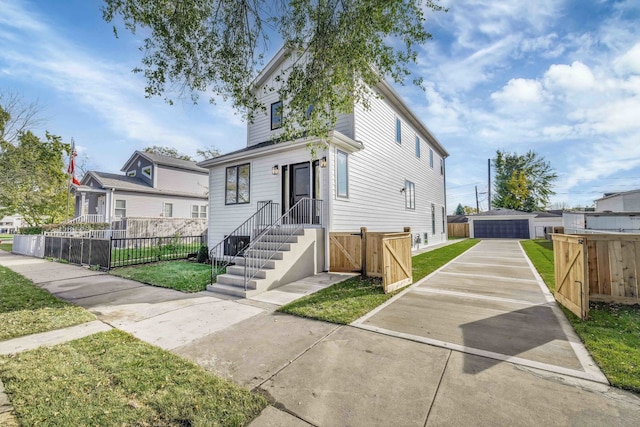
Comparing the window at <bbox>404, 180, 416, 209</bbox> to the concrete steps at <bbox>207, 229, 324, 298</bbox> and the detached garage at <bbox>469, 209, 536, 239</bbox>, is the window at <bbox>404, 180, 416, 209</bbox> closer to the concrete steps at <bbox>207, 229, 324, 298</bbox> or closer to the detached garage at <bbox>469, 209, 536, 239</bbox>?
the concrete steps at <bbox>207, 229, 324, 298</bbox>

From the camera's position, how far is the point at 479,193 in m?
45.3

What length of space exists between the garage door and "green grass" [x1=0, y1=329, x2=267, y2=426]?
30587mm

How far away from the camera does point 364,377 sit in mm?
Result: 2654

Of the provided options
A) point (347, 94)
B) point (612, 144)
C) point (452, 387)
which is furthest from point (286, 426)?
point (612, 144)

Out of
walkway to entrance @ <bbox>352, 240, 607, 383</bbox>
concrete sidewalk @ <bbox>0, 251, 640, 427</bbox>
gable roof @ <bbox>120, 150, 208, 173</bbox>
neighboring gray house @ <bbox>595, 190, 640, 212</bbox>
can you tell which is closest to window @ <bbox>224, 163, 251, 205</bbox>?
concrete sidewalk @ <bbox>0, 251, 640, 427</bbox>

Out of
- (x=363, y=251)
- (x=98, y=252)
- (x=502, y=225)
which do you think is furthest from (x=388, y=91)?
(x=502, y=225)

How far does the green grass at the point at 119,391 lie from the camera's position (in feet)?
6.81

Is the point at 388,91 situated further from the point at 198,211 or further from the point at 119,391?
the point at 198,211

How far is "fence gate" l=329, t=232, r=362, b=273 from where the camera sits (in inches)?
314

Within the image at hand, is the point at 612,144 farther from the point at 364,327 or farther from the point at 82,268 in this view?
the point at 82,268

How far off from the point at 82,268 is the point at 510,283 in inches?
543

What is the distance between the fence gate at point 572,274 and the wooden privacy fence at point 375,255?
293cm

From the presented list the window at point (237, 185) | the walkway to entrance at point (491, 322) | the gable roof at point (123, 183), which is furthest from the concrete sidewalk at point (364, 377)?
the gable roof at point (123, 183)

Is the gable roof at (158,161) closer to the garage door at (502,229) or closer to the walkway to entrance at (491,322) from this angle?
the walkway to entrance at (491,322)
